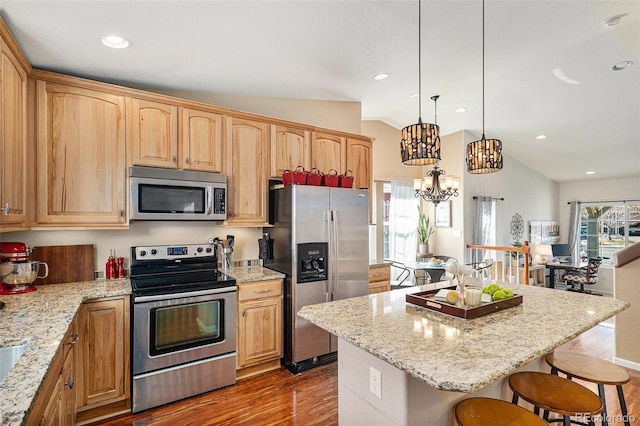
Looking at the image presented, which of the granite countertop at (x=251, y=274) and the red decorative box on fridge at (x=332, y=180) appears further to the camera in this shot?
the red decorative box on fridge at (x=332, y=180)

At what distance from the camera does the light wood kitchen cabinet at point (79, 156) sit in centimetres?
234

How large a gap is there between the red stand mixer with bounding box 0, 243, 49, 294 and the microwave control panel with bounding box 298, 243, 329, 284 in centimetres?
195

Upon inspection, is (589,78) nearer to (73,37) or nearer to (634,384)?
(634,384)

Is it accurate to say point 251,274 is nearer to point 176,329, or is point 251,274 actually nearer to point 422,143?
point 176,329

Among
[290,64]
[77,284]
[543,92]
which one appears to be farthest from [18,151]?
[543,92]

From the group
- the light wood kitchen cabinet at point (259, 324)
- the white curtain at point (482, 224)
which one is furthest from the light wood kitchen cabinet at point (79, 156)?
the white curtain at point (482, 224)

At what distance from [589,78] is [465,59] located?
1.92 meters

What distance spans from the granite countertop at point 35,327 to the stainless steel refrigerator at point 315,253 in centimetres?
131

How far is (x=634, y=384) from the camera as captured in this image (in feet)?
9.29

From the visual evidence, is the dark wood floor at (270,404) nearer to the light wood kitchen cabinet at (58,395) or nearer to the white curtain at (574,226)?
the light wood kitchen cabinet at (58,395)

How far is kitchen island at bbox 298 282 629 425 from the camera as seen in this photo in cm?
119

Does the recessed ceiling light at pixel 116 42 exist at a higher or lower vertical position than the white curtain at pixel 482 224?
higher

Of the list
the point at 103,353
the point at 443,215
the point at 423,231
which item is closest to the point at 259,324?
the point at 103,353

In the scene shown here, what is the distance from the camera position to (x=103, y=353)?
2.29 metres
